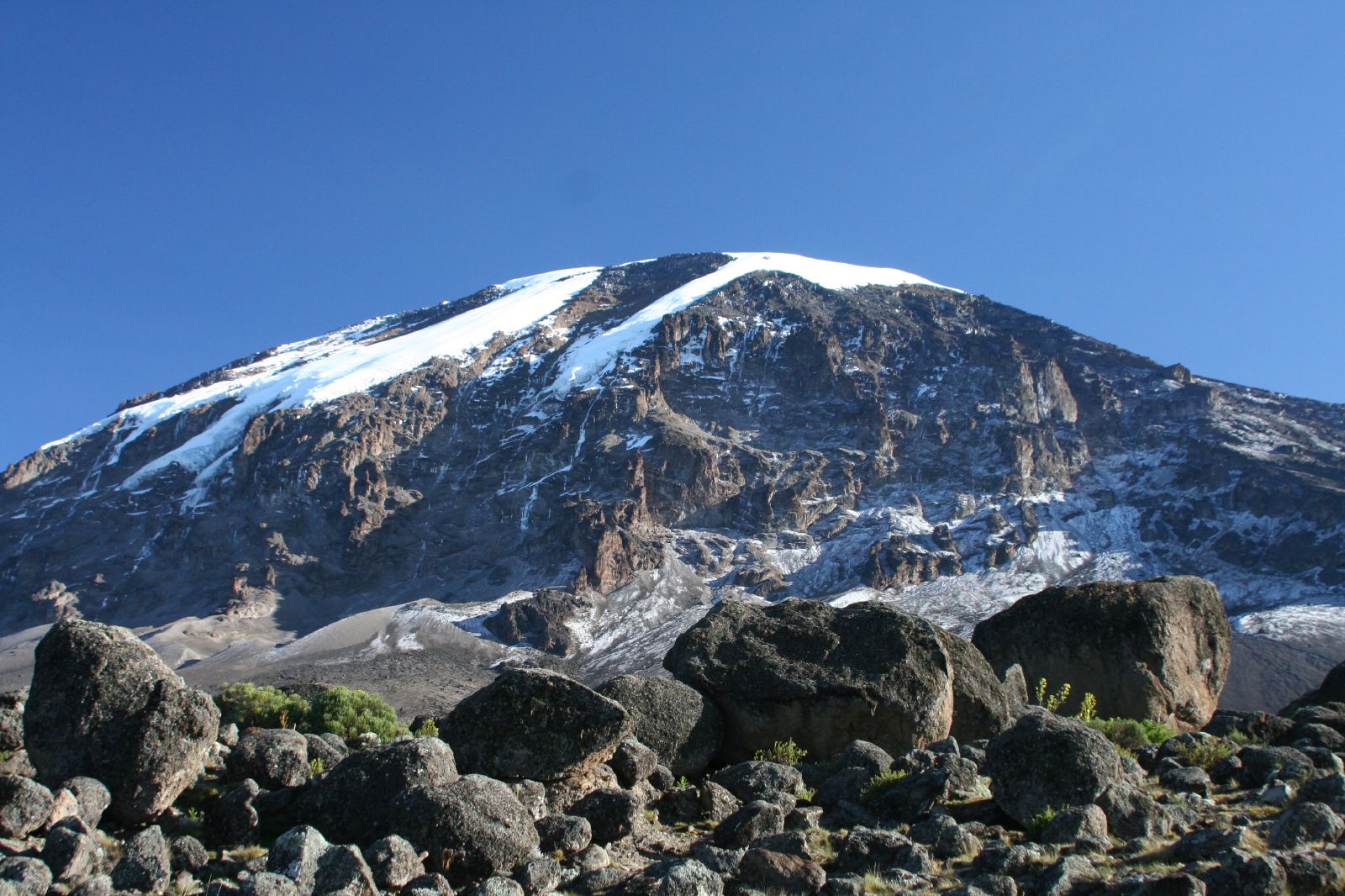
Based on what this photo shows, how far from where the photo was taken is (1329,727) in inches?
720

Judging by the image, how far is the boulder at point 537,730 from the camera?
14.5m

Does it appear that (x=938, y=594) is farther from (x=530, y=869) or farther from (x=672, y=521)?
(x=530, y=869)

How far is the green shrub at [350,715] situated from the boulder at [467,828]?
37.0ft

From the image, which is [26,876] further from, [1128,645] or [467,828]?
[1128,645]

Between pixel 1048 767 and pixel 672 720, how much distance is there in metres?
6.96

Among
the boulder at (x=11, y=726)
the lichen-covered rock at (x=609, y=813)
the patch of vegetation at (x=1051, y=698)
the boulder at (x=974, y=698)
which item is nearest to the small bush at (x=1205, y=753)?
the boulder at (x=974, y=698)

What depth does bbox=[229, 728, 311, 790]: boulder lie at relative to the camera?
13.8 metres

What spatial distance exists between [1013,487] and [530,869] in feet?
620

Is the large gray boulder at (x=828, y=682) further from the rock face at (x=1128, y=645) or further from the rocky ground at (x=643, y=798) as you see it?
the rock face at (x=1128, y=645)

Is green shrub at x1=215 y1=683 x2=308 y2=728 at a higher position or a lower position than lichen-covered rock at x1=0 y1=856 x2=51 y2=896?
lower

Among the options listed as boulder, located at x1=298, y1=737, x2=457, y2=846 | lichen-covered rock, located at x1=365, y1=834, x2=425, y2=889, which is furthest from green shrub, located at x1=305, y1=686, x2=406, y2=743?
lichen-covered rock, located at x1=365, y1=834, x2=425, y2=889

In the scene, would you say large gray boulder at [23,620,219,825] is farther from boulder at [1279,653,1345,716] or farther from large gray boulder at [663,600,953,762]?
boulder at [1279,653,1345,716]

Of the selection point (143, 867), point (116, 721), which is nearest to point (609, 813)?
point (143, 867)

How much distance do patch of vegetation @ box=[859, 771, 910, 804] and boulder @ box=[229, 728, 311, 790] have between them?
25.3ft
